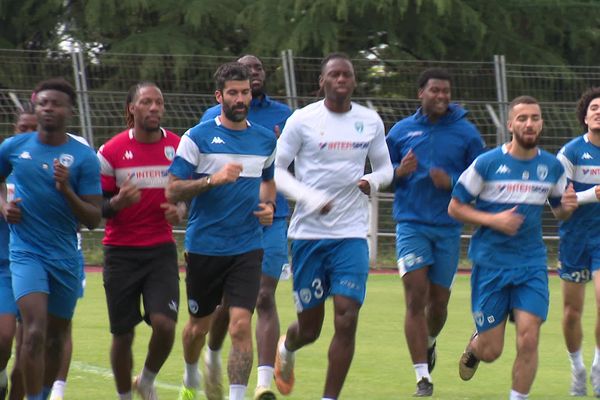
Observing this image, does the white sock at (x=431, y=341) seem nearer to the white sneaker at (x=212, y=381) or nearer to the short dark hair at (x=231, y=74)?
the white sneaker at (x=212, y=381)

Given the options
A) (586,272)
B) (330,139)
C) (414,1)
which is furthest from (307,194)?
(414,1)

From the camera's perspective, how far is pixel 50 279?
29.8 ft

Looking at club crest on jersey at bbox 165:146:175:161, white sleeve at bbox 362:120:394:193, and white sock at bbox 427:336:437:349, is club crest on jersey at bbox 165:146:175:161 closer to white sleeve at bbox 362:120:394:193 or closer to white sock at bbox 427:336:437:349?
white sleeve at bbox 362:120:394:193

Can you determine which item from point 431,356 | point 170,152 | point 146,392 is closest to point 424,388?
point 431,356

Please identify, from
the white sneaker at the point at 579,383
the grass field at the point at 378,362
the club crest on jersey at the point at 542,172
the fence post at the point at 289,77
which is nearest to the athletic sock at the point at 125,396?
the grass field at the point at 378,362

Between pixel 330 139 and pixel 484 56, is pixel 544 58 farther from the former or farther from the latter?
pixel 330 139

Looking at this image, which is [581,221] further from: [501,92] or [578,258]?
[501,92]

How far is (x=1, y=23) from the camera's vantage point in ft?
89.8

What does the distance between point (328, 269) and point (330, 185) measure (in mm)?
566

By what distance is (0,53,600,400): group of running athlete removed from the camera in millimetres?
9102

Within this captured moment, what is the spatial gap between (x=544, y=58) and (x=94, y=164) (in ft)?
61.0

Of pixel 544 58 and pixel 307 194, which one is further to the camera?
pixel 544 58

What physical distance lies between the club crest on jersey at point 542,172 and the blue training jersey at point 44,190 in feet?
9.46

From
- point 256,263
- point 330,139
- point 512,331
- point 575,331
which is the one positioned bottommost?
point 512,331
